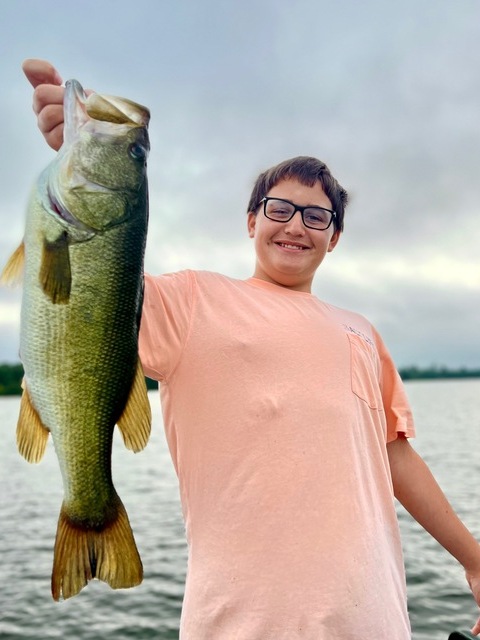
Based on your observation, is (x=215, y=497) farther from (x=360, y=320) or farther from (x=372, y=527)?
(x=360, y=320)

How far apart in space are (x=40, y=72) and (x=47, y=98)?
5.4 inches

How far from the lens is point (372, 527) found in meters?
2.38

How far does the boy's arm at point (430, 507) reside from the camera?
300cm

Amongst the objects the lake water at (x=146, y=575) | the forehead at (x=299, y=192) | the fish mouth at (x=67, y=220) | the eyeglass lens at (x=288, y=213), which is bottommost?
the lake water at (x=146, y=575)

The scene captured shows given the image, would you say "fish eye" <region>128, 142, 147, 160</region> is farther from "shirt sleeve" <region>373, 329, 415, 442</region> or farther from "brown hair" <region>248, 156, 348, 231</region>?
"shirt sleeve" <region>373, 329, 415, 442</region>

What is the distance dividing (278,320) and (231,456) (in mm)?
596

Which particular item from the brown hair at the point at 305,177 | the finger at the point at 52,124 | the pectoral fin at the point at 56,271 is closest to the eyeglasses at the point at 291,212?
the brown hair at the point at 305,177

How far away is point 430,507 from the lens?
301 cm

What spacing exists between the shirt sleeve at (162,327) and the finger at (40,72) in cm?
74

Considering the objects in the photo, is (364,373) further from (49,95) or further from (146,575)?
(146,575)

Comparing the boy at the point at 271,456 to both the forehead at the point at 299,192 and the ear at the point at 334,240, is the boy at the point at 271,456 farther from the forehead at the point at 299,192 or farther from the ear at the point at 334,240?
the ear at the point at 334,240

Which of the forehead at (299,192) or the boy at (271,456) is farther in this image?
the forehead at (299,192)

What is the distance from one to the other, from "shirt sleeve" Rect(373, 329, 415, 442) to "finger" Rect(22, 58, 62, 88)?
1791 millimetres

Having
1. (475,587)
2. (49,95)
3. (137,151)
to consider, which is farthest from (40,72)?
(475,587)
